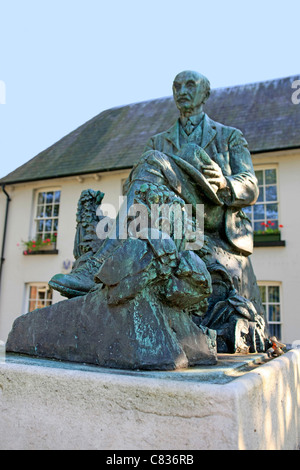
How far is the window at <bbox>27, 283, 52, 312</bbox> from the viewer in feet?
43.0

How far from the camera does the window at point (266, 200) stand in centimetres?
1091

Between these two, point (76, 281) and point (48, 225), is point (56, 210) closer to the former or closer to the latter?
point (48, 225)

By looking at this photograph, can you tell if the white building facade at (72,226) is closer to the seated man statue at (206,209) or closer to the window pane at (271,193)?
the window pane at (271,193)

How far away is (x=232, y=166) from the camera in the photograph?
338 cm

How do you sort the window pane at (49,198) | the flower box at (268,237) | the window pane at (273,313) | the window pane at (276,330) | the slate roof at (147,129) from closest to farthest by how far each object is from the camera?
the window pane at (276,330) < the window pane at (273,313) < the flower box at (268,237) < the slate roof at (147,129) < the window pane at (49,198)

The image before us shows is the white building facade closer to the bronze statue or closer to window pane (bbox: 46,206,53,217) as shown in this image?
window pane (bbox: 46,206,53,217)

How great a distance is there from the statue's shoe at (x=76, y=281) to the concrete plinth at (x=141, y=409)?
722 mm

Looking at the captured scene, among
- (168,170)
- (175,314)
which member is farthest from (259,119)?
(175,314)

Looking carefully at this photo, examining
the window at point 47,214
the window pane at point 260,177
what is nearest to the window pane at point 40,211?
the window at point 47,214

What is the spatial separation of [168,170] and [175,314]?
110 centimetres

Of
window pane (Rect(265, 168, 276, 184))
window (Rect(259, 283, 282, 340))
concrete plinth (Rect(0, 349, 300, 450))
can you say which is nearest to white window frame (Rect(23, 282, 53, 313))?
window (Rect(259, 283, 282, 340))

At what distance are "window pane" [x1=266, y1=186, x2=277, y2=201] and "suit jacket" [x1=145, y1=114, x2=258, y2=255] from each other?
793 centimetres

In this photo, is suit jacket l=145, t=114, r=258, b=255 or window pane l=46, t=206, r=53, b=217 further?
window pane l=46, t=206, r=53, b=217

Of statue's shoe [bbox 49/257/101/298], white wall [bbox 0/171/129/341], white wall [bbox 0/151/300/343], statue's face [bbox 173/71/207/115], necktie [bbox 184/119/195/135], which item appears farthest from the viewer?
white wall [bbox 0/171/129/341]
